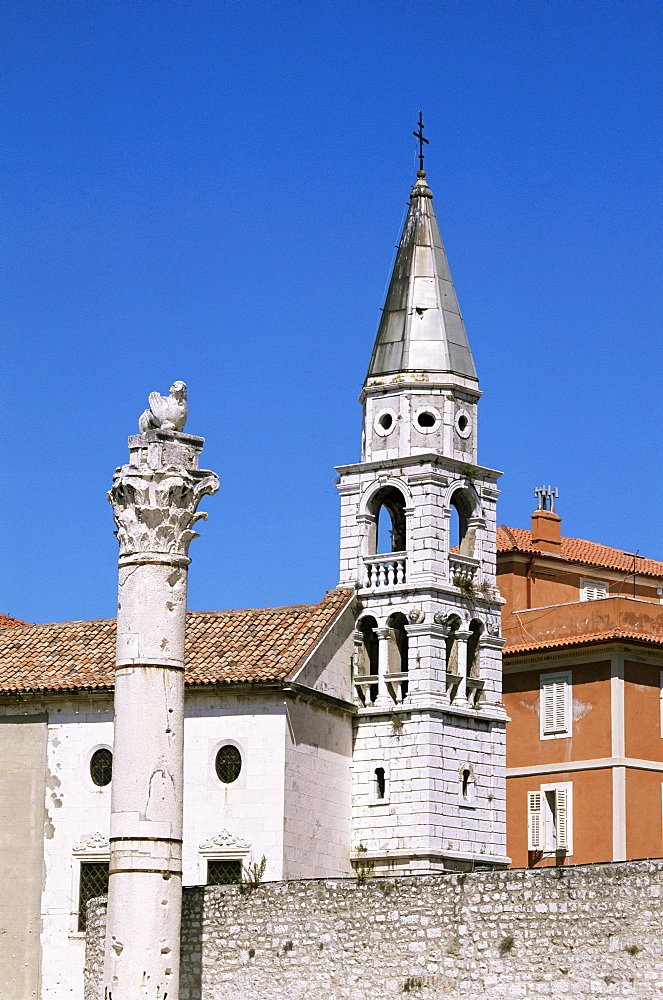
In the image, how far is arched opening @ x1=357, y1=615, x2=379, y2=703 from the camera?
42.0 meters

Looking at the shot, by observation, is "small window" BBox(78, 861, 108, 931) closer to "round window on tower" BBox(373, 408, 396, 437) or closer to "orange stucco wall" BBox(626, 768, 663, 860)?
"round window on tower" BBox(373, 408, 396, 437)

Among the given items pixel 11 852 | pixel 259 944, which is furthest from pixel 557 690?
pixel 259 944

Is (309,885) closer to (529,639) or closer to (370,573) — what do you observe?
(370,573)

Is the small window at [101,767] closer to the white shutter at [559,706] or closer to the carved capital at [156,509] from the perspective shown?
the white shutter at [559,706]

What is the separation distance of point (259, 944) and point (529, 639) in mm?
21909

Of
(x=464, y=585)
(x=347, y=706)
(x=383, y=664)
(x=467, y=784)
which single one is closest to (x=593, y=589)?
(x=464, y=585)

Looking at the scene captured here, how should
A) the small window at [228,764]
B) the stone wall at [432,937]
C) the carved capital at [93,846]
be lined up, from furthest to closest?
the carved capital at [93,846], the small window at [228,764], the stone wall at [432,937]

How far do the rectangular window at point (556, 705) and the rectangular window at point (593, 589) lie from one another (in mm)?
7170

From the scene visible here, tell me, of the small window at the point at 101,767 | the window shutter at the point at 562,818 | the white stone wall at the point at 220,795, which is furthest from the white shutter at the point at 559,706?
the small window at the point at 101,767

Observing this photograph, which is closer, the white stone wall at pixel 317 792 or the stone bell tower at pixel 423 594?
the white stone wall at pixel 317 792

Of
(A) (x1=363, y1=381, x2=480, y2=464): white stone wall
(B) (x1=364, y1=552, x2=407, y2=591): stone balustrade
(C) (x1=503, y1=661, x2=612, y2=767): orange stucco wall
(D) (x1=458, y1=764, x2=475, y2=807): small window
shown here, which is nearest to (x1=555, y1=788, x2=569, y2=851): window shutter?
(C) (x1=503, y1=661, x2=612, y2=767): orange stucco wall

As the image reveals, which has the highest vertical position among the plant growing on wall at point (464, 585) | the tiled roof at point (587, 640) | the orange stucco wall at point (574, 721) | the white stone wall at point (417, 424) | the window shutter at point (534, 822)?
the white stone wall at point (417, 424)

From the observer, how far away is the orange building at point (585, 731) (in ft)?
156

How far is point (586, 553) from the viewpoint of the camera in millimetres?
58969
